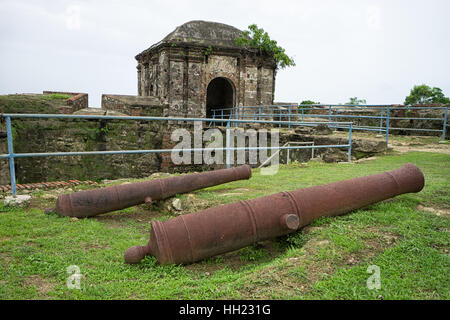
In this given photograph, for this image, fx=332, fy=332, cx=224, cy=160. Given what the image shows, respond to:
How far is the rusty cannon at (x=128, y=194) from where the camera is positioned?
3.63 m

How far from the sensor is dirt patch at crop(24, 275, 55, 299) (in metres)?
2.08

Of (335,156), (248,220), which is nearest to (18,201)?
(248,220)

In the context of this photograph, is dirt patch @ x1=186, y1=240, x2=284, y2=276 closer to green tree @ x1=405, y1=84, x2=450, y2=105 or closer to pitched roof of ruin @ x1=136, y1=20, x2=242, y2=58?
pitched roof of ruin @ x1=136, y1=20, x2=242, y2=58

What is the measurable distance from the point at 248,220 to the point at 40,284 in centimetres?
154

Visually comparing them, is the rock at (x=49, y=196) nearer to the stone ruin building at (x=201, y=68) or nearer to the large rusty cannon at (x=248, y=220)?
the large rusty cannon at (x=248, y=220)

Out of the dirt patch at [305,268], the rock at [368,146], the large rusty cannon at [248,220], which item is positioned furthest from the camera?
the rock at [368,146]

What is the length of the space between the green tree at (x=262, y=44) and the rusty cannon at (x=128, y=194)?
1348 centimetres

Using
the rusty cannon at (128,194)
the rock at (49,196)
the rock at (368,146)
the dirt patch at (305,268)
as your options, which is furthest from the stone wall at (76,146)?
the dirt patch at (305,268)

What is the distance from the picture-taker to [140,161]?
10.5 m

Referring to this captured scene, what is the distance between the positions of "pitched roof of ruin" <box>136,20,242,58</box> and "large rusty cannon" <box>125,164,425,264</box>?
13.9 metres

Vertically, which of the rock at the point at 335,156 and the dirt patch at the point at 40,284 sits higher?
the rock at the point at 335,156

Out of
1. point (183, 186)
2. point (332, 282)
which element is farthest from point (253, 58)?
point (332, 282)
